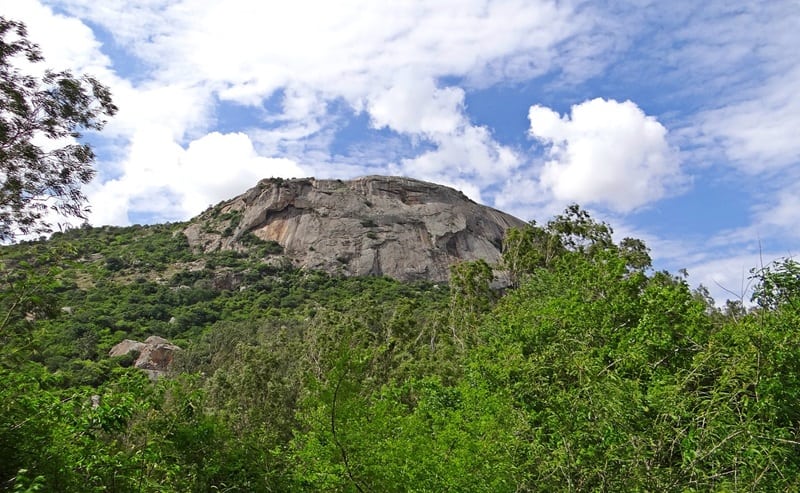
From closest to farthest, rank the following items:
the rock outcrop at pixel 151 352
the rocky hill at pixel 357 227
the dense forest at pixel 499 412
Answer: the dense forest at pixel 499 412
the rock outcrop at pixel 151 352
the rocky hill at pixel 357 227

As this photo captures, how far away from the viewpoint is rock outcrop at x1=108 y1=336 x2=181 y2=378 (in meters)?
56.5

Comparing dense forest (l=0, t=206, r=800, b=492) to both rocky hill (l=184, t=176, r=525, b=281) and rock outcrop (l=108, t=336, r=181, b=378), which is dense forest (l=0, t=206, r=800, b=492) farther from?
rocky hill (l=184, t=176, r=525, b=281)

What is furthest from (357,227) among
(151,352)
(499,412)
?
(499,412)

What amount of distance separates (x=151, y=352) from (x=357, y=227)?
55765mm

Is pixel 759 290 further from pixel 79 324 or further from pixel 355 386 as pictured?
pixel 79 324

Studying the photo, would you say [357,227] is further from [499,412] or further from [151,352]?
[499,412]

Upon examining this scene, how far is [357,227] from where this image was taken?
357 feet

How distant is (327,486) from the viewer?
930 cm

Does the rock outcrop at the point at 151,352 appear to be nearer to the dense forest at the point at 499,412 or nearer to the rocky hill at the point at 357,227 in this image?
the rocky hill at the point at 357,227

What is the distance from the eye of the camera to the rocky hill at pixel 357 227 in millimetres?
102875

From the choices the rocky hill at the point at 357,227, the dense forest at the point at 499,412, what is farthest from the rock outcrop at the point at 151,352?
the dense forest at the point at 499,412

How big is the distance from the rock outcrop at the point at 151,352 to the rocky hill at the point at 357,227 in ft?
135

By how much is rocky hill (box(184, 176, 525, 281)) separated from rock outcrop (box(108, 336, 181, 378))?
135 ft

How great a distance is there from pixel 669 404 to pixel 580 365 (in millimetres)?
2743
